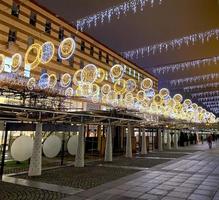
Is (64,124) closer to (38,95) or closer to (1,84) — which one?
(38,95)

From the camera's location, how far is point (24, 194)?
7594 mm

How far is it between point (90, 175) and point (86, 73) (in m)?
11.4

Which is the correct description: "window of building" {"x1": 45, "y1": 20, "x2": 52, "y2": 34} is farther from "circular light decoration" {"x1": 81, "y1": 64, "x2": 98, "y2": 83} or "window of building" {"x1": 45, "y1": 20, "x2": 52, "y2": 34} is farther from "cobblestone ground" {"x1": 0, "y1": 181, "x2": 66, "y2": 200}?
"cobblestone ground" {"x1": 0, "y1": 181, "x2": 66, "y2": 200}

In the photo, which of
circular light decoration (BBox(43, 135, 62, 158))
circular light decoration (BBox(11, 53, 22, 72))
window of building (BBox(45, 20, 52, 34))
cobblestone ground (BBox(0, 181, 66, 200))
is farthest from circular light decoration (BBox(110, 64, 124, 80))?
cobblestone ground (BBox(0, 181, 66, 200))

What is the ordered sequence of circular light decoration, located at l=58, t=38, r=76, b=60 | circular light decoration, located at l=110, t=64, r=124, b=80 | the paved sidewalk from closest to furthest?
the paved sidewalk → circular light decoration, located at l=58, t=38, r=76, b=60 → circular light decoration, located at l=110, t=64, r=124, b=80

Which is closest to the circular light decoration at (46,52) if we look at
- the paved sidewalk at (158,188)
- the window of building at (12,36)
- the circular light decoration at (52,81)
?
the circular light decoration at (52,81)

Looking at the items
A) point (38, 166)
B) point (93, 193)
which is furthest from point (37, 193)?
point (38, 166)

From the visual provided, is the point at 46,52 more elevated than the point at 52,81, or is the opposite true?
the point at 46,52

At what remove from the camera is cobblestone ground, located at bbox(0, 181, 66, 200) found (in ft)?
23.7

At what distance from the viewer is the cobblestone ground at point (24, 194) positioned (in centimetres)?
723

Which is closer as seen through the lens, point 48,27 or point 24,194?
point 24,194

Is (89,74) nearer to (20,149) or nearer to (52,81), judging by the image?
(52,81)

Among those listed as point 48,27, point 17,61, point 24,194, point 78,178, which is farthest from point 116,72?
point 24,194

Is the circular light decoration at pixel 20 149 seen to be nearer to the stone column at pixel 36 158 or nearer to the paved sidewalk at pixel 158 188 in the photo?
the stone column at pixel 36 158
